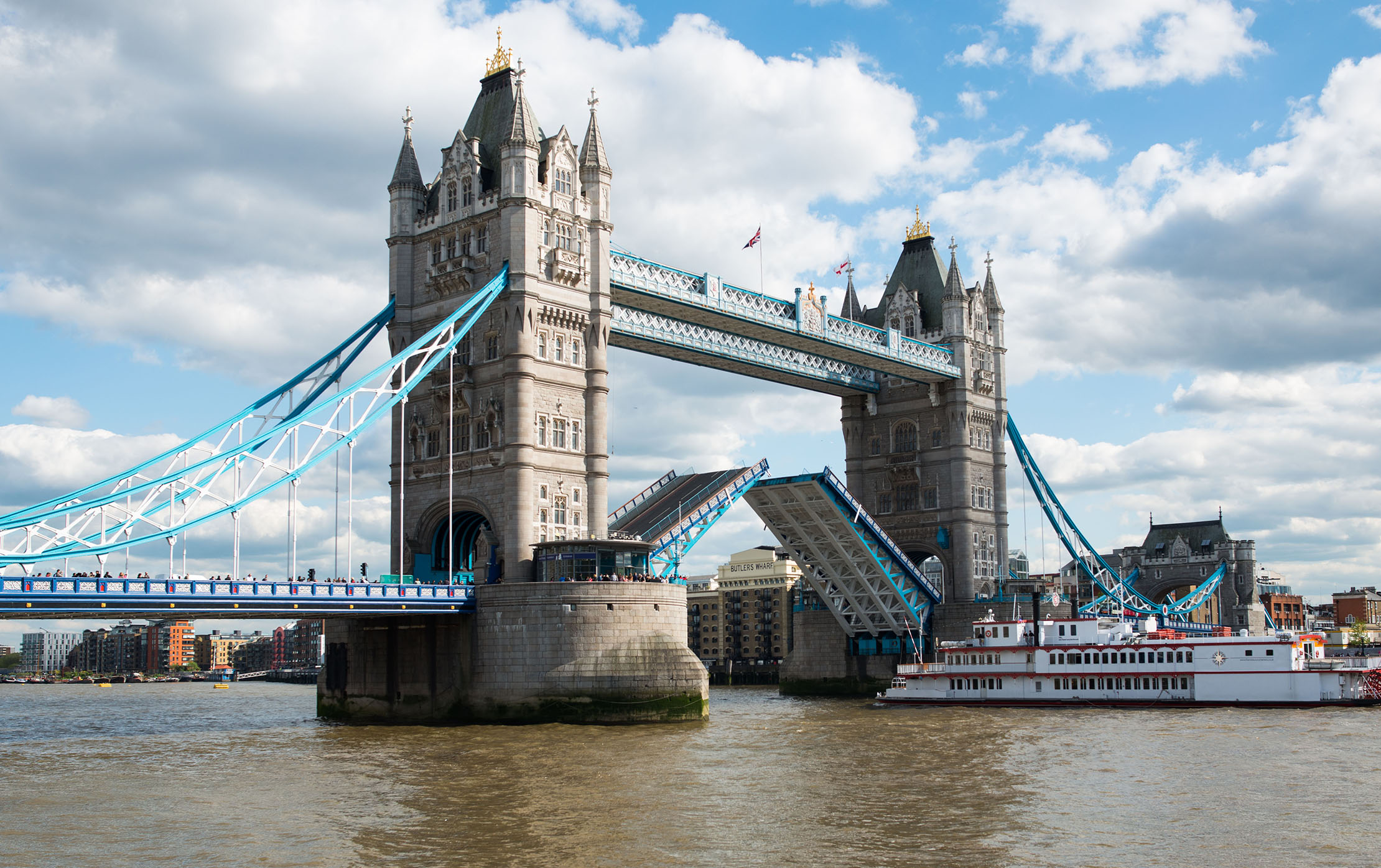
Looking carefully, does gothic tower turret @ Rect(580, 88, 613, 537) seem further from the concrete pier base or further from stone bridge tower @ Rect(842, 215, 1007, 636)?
stone bridge tower @ Rect(842, 215, 1007, 636)

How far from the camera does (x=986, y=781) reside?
3566 cm

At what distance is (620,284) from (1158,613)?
202 ft

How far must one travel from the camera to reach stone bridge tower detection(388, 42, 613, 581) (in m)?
57.6

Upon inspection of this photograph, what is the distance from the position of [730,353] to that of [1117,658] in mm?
24661

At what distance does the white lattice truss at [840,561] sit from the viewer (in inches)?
2975

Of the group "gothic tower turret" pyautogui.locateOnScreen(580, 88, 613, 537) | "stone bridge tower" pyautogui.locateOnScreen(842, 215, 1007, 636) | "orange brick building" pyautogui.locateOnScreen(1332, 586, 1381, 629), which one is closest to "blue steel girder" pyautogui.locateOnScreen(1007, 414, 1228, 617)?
"stone bridge tower" pyautogui.locateOnScreen(842, 215, 1007, 636)

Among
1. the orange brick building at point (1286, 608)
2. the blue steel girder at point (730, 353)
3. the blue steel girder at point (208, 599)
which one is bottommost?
the orange brick building at point (1286, 608)

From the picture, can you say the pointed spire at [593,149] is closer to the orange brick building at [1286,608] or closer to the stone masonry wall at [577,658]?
the stone masonry wall at [577,658]

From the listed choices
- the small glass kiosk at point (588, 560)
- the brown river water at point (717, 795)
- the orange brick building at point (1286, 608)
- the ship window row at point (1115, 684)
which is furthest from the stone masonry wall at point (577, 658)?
the orange brick building at point (1286, 608)

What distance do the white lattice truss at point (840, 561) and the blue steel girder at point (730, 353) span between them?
6.84m

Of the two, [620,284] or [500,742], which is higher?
[620,284]

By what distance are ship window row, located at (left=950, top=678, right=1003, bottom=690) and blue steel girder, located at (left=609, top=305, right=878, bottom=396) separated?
19703mm

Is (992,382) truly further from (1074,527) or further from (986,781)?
(986,781)

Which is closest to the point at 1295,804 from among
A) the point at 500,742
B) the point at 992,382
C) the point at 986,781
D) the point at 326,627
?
the point at 986,781
